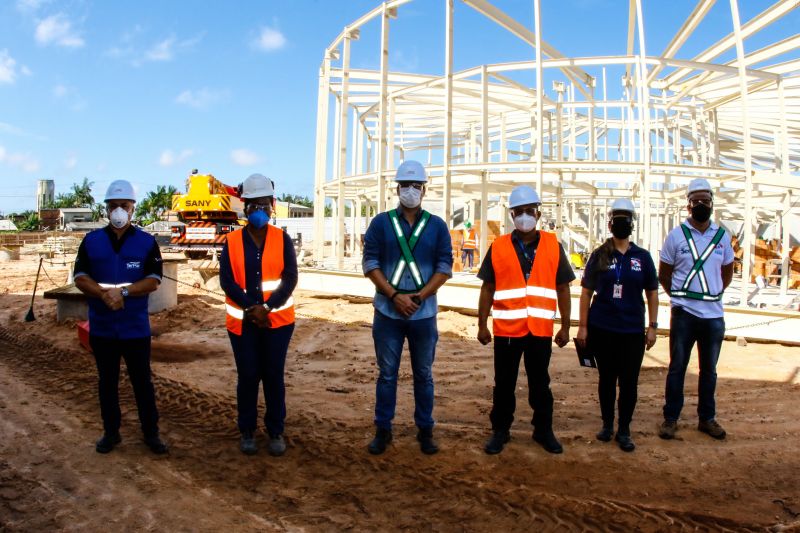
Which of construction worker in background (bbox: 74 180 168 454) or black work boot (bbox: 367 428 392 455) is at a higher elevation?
construction worker in background (bbox: 74 180 168 454)

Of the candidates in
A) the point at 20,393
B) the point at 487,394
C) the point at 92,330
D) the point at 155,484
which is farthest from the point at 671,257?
the point at 20,393

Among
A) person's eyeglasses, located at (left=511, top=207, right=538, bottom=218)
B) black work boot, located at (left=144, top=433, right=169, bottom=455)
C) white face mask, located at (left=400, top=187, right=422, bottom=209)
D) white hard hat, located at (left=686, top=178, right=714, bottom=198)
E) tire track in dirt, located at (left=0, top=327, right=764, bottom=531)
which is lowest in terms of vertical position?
tire track in dirt, located at (left=0, top=327, right=764, bottom=531)

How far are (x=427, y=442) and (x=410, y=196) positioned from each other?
1818mm

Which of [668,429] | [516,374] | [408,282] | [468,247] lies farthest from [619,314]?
[468,247]

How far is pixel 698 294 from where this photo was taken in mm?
4676

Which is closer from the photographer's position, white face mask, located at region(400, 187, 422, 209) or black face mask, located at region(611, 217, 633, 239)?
white face mask, located at region(400, 187, 422, 209)

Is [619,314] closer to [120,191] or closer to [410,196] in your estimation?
[410,196]

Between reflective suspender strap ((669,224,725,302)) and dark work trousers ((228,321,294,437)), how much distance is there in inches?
Answer: 125

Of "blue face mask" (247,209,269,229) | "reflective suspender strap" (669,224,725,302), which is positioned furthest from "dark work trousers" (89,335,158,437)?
"reflective suspender strap" (669,224,725,302)

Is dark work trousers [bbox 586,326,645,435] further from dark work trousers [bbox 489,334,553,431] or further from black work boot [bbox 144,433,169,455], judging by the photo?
black work boot [bbox 144,433,169,455]

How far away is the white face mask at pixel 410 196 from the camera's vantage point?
170 inches

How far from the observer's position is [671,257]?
4832 millimetres

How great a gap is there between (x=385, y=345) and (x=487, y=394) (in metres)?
2.28

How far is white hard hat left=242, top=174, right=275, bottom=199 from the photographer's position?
171 inches
